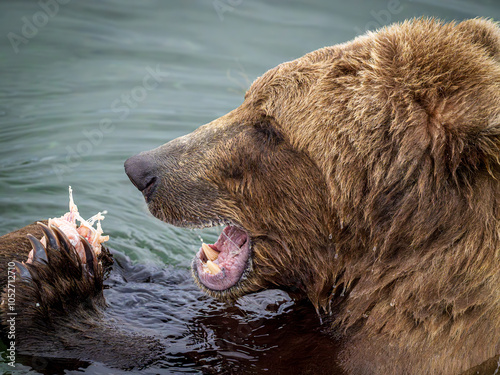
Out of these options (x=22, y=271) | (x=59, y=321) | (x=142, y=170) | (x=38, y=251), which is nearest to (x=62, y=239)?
(x=38, y=251)

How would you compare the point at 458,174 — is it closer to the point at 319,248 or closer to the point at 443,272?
the point at 443,272

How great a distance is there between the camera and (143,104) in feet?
27.9

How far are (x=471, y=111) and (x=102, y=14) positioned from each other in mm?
8603

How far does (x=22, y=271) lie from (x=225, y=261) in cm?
118

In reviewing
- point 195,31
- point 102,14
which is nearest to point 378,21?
point 195,31

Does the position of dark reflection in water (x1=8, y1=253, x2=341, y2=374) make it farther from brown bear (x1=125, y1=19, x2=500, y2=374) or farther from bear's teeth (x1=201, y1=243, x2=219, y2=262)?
bear's teeth (x1=201, y1=243, x2=219, y2=262)

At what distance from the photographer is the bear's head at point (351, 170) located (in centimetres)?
296

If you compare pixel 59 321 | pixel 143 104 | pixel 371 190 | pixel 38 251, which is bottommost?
pixel 143 104

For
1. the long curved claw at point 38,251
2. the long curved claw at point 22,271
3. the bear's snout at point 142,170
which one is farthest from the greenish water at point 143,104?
the bear's snout at point 142,170

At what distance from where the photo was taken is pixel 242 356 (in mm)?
3670

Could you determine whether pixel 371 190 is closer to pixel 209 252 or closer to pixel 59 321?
pixel 209 252

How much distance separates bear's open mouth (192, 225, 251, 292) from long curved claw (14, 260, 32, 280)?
0.96 meters

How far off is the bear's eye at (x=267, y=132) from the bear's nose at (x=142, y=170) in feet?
2.21

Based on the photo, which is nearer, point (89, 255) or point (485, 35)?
point (485, 35)
